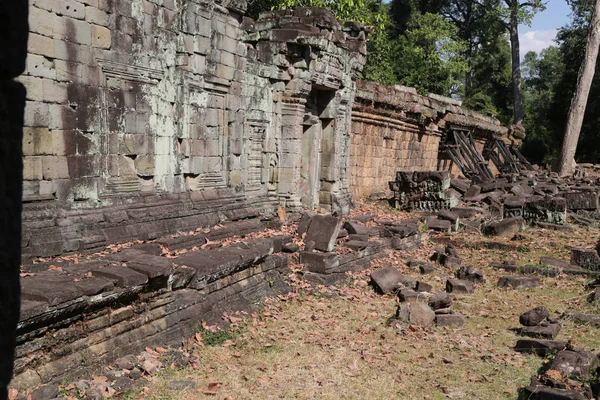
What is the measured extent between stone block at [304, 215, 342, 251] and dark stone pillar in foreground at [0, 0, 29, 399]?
24.9ft

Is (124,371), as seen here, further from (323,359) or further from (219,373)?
(323,359)

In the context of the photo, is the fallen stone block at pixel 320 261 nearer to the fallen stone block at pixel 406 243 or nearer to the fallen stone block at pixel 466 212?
the fallen stone block at pixel 406 243

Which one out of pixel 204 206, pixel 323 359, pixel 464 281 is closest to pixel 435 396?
pixel 323 359

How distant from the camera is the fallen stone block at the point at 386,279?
28.8ft

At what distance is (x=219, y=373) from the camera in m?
5.52

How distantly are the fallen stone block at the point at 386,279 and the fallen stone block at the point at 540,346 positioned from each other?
2.59 m

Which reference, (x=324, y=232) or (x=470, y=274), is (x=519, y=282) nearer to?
(x=470, y=274)

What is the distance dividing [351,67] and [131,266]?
9.38 m

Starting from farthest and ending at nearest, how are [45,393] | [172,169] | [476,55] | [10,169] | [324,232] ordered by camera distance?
1. [476,55]
2. [324,232]
3. [172,169]
4. [45,393]
5. [10,169]

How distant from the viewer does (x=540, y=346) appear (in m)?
6.28

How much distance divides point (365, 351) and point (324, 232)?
350 centimetres

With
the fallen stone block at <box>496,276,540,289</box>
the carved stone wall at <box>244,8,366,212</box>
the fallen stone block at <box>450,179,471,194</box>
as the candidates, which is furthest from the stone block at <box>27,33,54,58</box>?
the fallen stone block at <box>450,179,471,194</box>

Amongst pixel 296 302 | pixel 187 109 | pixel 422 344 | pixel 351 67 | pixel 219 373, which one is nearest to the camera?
pixel 219 373

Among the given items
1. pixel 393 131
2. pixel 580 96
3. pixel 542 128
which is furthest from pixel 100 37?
pixel 542 128
